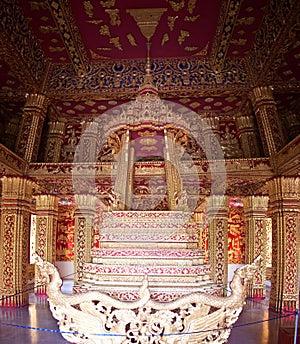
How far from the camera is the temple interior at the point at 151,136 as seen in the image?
15.5ft

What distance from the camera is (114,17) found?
6434 millimetres

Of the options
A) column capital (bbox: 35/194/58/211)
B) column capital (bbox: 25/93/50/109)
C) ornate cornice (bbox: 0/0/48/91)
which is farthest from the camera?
column capital (bbox: 35/194/58/211)

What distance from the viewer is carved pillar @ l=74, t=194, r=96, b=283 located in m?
9.77

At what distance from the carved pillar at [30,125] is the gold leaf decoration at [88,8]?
2.28m

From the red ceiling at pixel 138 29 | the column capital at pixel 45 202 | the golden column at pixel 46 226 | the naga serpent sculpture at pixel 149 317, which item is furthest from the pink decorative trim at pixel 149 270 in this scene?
the column capital at pixel 45 202

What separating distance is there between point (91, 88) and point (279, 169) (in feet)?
13.0

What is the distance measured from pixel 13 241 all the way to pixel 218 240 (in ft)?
15.3

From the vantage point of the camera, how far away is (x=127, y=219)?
4.76 metres

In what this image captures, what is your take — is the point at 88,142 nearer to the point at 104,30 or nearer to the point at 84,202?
the point at 84,202

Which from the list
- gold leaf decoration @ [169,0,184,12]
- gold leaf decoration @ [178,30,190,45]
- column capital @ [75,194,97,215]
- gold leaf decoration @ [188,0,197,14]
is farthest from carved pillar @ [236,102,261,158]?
column capital @ [75,194,97,215]

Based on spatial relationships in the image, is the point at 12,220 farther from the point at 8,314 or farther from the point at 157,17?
the point at 157,17

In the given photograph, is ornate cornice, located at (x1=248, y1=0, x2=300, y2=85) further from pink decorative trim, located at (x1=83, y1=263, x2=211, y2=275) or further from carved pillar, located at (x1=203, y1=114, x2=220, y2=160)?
pink decorative trim, located at (x1=83, y1=263, x2=211, y2=275)

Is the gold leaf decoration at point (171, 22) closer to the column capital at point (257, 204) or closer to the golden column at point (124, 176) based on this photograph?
the golden column at point (124, 176)

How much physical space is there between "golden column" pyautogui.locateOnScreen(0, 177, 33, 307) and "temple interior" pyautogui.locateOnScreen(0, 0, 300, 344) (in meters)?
0.02
